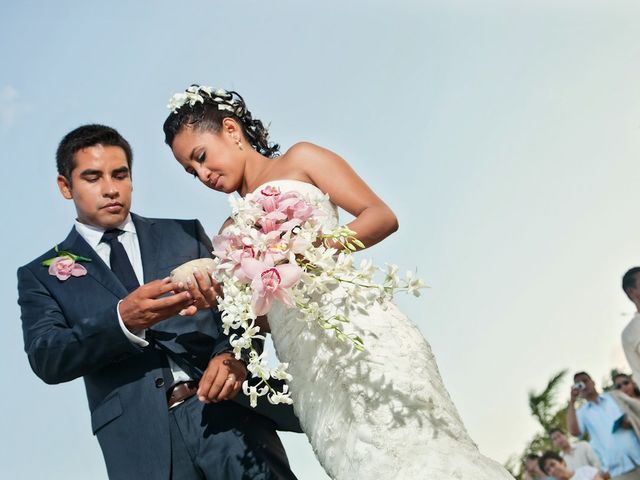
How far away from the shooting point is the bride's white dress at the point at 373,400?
10.5ft

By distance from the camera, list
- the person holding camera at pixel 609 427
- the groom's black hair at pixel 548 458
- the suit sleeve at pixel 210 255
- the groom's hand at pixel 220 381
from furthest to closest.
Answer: the groom's black hair at pixel 548 458, the person holding camera at pixel 609 427, the suit sleeve at pixel 210 255, the groom's hand at pixel 220 381

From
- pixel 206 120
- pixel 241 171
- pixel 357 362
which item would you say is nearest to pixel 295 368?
pixel 357 362

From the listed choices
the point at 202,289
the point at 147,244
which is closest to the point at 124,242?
the point at 147,244

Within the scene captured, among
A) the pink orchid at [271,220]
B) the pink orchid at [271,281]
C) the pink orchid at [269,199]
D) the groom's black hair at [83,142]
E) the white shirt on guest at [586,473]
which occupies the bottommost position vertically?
the white shirt on guest at [586,473]

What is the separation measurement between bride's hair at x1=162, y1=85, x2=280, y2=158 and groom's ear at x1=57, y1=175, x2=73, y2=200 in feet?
1.84

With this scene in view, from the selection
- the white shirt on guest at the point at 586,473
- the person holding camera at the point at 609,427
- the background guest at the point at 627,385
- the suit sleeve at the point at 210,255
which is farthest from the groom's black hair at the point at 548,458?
the suit sleeve at the point at 210,255

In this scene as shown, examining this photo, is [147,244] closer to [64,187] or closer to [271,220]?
[64,187]

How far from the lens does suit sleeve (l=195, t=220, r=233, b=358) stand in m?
3.81

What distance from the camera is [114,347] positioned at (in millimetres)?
3723

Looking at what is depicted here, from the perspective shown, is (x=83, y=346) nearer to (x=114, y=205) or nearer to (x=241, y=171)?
(x=114, y=205)

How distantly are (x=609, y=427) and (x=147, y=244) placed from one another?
6955 millimetres

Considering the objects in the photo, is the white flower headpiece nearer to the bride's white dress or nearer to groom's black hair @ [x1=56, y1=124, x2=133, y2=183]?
groom's black hair @ [x1=56, y1=124, x2=133, y2=183]

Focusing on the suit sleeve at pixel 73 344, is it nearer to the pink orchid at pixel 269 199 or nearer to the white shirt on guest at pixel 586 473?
the pink orchid at pixel 269 199

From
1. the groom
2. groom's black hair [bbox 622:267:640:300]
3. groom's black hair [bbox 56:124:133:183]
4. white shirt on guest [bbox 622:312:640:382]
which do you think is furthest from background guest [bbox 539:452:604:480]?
groom's black hair [bbox 56:124:133:183]
